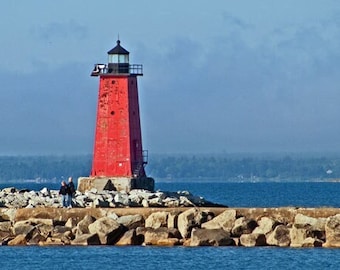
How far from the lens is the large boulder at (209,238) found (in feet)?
94.5

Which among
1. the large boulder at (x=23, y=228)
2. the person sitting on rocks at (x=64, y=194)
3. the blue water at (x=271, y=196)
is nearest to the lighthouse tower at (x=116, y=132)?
the person sitting on rocks at (x=64, y=194)

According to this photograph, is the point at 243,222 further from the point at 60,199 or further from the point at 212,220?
the point at 60,199

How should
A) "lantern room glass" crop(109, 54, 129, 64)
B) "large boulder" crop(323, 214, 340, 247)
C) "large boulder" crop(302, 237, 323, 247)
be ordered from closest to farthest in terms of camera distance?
"large boulder" crop(323, 214, 340, 247)
"large boulder" crop(302, 237, 323, 247)
"lantern room glass" crop(109, 54, 129, 64)

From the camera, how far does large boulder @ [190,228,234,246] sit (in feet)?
94.5

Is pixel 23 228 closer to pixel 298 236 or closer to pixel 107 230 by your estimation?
pixel 107 230

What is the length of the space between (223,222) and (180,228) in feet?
3.08

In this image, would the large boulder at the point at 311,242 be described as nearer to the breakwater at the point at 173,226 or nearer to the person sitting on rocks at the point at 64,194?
the breakwater at the point at 173,226

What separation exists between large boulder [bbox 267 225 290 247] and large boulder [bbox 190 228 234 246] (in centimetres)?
87

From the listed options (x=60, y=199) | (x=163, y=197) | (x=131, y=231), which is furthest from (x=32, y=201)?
(x=131, y=231)

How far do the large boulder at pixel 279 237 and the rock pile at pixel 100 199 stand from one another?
677cm

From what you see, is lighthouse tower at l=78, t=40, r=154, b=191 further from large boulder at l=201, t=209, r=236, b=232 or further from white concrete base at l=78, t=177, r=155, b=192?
large boulder at l=201, t=209, r=236, b=232

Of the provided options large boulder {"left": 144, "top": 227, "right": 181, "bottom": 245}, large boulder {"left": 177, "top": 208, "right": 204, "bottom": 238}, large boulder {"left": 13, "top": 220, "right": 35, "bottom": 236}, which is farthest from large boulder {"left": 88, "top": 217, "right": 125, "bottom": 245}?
large boulder {"left": 13, "top": 220, "right": 35, "bottom": 236}

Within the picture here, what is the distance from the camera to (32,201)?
35125 millimetres

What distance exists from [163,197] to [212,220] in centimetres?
738
